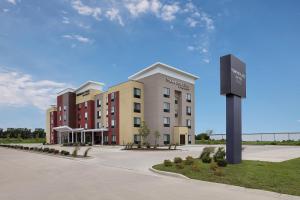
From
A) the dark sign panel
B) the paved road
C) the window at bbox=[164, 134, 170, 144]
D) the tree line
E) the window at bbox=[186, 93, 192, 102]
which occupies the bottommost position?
the tree line

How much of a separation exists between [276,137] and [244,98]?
46420 millimetres

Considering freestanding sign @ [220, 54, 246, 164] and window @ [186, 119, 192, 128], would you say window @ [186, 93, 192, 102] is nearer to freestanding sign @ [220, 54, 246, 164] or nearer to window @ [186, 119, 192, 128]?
window @ [186, 119, 192, 128]

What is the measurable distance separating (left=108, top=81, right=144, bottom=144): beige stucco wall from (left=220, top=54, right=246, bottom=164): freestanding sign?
3298 centimetres

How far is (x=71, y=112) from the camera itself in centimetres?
6619

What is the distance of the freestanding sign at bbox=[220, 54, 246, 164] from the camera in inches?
620

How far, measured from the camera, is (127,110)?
49156mm

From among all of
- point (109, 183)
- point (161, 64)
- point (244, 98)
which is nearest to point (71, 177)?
point (109, 183)

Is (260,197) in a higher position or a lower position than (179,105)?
lower

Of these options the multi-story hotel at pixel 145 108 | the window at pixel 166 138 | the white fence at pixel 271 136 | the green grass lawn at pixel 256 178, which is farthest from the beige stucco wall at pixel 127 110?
the green grass lawn at pixel 256 178

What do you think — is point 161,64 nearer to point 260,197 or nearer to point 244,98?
point 244,98

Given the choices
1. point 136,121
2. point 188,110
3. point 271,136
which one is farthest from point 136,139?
point 271,136

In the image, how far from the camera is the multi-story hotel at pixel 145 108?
160 ft

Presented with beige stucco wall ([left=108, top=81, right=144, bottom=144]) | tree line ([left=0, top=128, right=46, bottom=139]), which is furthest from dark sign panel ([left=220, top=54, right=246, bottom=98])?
tree line ([left=0, top=128, right=46, bottom=139])

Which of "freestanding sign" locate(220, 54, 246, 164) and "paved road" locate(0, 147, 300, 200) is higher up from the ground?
"freestanding sign" locate(220, 54, 246, 164)
